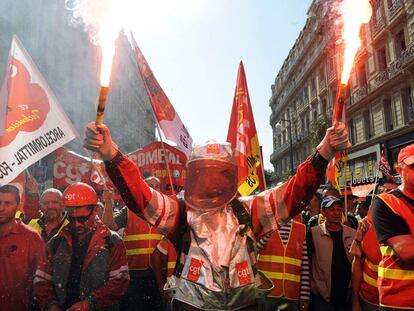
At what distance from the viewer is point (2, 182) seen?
3.48 m

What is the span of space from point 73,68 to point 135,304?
21340 millimetres

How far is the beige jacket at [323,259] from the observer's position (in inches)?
148

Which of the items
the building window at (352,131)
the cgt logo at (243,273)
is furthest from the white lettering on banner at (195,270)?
the building window at (352,131)

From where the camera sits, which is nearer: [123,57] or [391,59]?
[391,59]

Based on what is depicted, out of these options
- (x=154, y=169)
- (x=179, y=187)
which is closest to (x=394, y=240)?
(x=179, y=187)

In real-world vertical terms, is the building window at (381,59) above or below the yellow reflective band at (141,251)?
above

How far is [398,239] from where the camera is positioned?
7.67 ft

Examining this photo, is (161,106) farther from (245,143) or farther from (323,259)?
(323,259)

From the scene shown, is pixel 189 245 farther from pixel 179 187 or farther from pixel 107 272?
pixel 179 187

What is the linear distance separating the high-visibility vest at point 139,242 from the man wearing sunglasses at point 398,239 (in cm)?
263

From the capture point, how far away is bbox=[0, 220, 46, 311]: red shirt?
3193 mm

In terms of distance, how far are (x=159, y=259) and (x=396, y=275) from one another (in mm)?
2242

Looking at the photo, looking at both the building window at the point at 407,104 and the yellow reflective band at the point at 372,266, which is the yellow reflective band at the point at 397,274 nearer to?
the yellow reflective band at the point at 372,266

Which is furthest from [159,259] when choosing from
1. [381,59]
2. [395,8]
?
[381,59]
